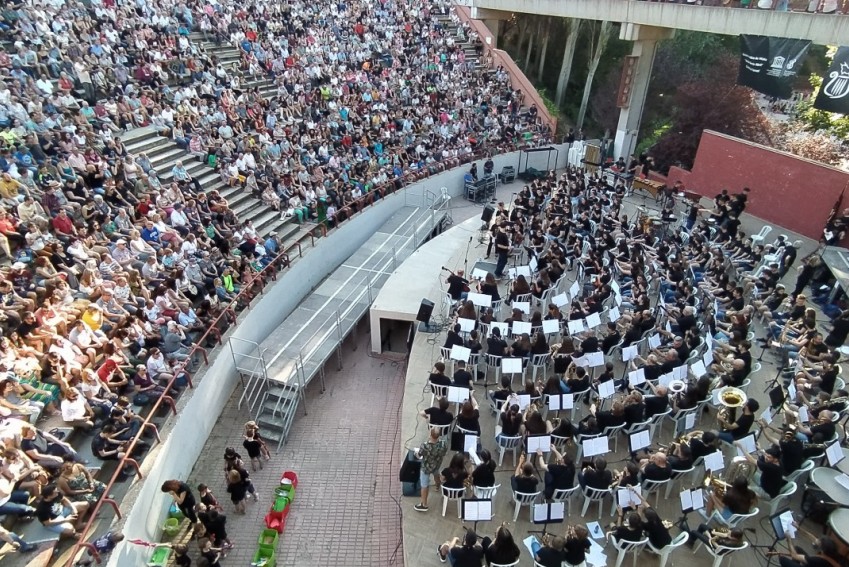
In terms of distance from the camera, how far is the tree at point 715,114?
937 inches

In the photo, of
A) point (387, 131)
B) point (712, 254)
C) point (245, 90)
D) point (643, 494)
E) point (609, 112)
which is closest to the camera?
point (643, 494)

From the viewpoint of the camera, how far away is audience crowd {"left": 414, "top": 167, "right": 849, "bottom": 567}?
811 cm

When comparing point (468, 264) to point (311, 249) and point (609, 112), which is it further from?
point (609, 112)

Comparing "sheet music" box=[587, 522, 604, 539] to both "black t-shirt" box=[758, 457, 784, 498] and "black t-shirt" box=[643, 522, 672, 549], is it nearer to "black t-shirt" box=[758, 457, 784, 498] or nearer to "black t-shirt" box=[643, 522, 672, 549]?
"black t-shirt" box=[643, 522, 672, 549]

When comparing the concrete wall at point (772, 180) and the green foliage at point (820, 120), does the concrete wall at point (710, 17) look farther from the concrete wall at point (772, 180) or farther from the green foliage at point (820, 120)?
the green foliage at point (820, 120)

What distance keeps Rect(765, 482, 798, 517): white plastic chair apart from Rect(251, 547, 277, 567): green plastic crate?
770cm

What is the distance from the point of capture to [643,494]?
8.43 metres

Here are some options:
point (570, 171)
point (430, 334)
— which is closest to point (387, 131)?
point (570, 171)

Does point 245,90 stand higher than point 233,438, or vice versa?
point 245,90

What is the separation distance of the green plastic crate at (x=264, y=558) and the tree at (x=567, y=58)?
30.5m

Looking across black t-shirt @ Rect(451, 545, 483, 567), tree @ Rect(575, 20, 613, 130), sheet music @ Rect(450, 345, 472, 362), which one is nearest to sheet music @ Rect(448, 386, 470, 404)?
sheet music @ Rect(450, 345, 472, 362)

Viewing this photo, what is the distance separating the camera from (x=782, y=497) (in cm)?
820

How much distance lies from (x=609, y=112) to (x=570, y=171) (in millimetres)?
11303

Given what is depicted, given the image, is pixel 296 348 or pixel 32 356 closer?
pixel 32 356
